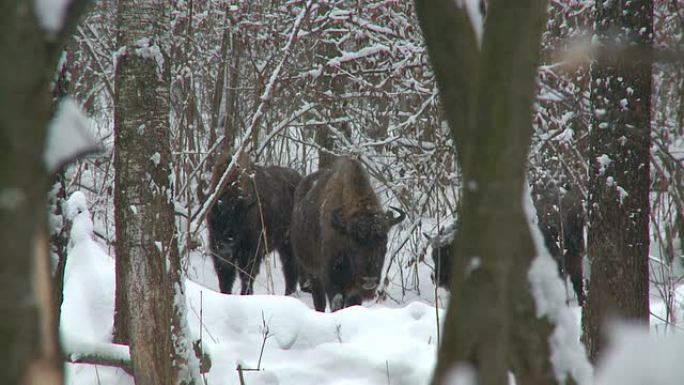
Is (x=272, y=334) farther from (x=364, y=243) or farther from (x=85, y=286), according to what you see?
(x=364, y=243)

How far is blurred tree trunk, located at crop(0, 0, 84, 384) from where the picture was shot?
102 centimetres

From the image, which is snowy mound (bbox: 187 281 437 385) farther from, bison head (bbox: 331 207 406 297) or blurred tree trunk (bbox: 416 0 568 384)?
bison head (bbox: 331 207 406 297)

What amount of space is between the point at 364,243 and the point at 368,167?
1.80 m

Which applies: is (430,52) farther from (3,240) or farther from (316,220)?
(316,220)

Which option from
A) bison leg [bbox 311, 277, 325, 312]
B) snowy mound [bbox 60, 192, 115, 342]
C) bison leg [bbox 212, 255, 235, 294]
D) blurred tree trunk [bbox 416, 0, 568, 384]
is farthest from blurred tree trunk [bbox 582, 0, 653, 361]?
bison leg [bbox 212, 255, 235, 294]

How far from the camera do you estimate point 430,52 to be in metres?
1.91

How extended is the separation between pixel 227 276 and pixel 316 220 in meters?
1.51

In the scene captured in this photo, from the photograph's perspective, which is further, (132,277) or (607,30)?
(607,30)

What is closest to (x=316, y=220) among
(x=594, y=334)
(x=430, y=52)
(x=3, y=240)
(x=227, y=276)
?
(x=227, y=276)

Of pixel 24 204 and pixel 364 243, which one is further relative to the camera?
pixel 364 243

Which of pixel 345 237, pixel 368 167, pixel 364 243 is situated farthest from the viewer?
pixel 368 167

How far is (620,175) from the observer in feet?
15.5

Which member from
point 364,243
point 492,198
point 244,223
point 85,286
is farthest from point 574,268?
point 492,198

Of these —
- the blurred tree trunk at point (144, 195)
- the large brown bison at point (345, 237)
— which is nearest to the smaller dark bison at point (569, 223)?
the large brown bison at point (345, 237)
